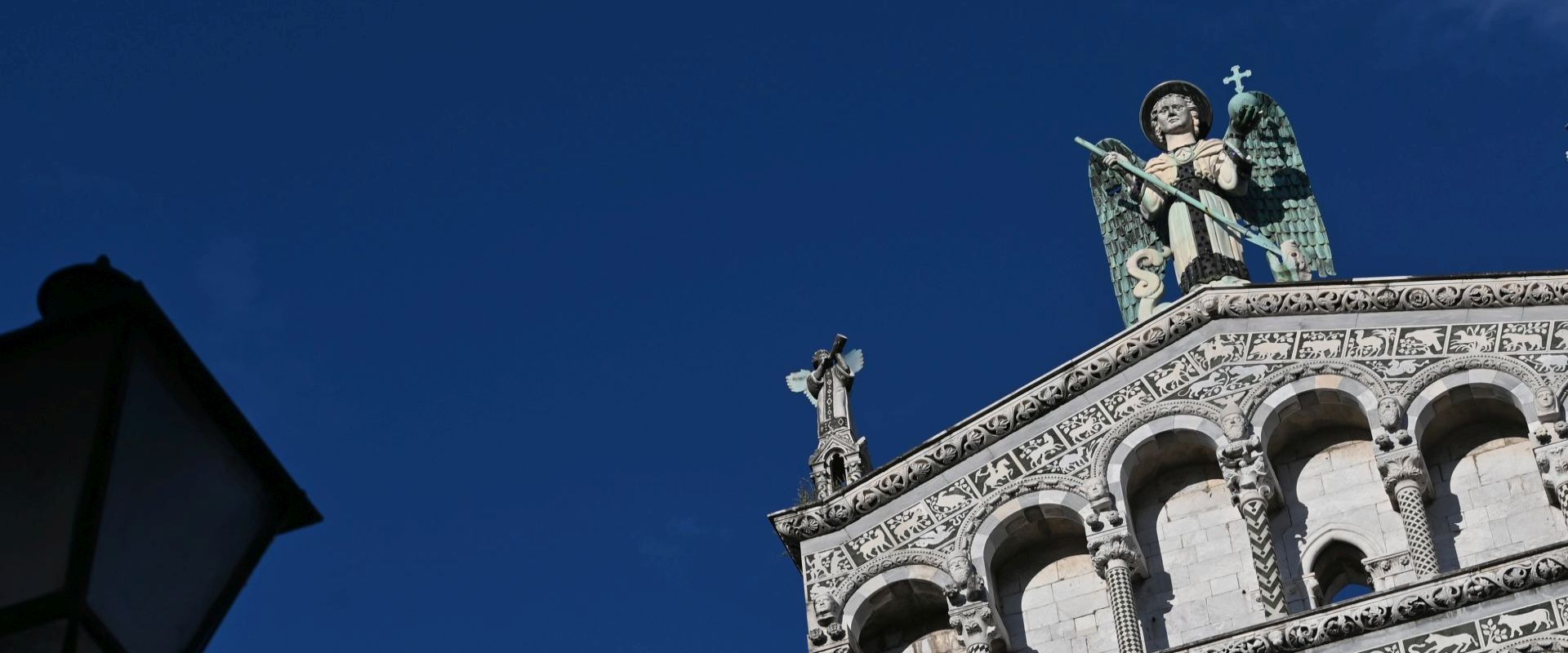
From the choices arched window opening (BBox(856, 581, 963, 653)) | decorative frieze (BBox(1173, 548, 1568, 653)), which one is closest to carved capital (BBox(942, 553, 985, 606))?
arched window opening (BBox(856, 581, 963, 653))

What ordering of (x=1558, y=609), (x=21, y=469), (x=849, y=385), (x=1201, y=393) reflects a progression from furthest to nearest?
(x=849, y=385) < (x=1201, y=393) < (x=1558, y=609) < (x=21, y=469)

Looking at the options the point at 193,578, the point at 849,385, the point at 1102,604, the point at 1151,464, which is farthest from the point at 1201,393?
the point at 193,578

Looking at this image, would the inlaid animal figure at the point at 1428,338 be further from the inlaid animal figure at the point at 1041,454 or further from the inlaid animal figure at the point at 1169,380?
the inlaid animal figure at the point at 1041,454

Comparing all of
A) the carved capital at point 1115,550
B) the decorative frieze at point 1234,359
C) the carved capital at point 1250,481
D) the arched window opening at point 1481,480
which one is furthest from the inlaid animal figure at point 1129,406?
the arched window opening at point 1481,480

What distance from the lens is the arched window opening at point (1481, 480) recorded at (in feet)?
52.3

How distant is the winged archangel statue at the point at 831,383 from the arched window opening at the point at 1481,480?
458cm

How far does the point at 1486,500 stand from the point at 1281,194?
15.3ft

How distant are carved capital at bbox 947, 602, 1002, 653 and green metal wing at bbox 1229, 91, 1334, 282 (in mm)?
4366

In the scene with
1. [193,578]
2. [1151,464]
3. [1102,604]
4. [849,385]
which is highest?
[849,385]

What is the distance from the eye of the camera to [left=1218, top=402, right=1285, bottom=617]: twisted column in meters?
16.2

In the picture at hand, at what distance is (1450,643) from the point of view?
48.5 feet

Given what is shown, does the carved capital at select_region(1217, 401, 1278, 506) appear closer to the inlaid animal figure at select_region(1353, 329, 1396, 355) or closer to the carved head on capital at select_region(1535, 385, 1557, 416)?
the inlaid animal figure at select_region(1353, 329, 1396, 355)

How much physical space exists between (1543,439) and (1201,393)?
97.7 inches

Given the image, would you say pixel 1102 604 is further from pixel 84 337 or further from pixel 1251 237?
pixel 84 337
